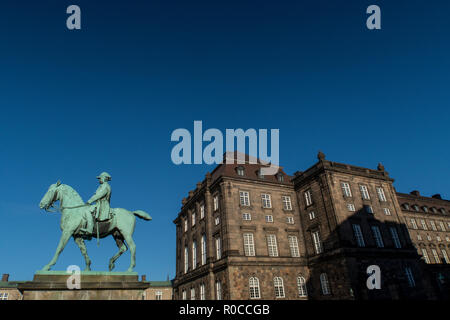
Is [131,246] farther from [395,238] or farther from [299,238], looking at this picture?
[395,238]

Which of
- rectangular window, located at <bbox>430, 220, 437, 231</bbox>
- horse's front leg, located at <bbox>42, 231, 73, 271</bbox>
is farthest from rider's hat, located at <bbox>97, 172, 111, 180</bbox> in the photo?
rectangular window, located at <bbox>430, 220, 437, 231</bbox>

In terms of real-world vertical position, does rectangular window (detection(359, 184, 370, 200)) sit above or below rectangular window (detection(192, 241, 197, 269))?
above

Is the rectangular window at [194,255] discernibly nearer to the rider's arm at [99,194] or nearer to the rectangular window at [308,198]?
the rectangular window at [308,198]

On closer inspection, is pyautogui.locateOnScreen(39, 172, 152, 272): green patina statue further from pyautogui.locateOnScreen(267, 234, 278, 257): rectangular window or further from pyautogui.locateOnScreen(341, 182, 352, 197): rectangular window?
pyautogui.locateOnScreen(341, 182, 352, 197): rectangular window

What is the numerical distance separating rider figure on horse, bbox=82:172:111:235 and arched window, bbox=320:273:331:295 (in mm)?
29727

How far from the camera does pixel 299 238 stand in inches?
1537

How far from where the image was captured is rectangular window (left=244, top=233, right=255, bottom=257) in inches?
1380

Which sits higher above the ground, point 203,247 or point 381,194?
point 381,194

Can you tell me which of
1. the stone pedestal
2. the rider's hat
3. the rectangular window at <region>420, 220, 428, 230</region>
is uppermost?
the rectangular window at <region>420, 220, 428, 230</region>

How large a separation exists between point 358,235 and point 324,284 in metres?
7.42

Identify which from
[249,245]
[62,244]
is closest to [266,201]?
[249,245]

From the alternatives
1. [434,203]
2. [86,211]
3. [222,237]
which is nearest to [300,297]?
[222,237]

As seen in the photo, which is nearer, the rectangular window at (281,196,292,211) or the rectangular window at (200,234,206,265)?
the rectangular window at (200,234,206,265)

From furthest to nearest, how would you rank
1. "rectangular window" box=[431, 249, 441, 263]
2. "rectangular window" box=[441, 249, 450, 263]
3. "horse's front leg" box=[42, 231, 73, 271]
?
"rectangular window" box=[441, 249, 450, 263] < "rectangular window" box=[431, 249, 441, 263] < "horse's front leg" box=[42, 231, 73, 271]
